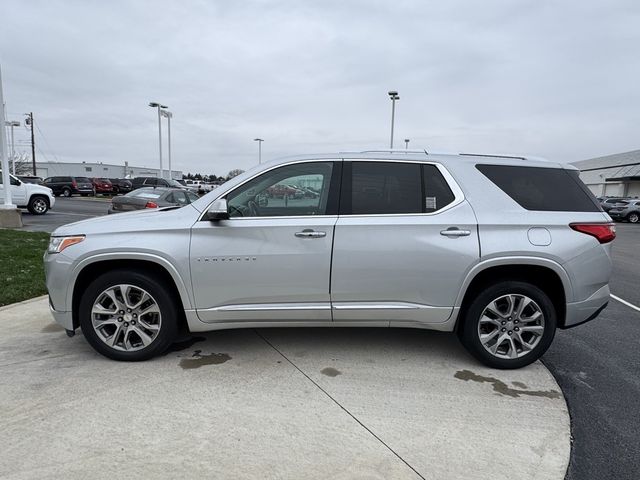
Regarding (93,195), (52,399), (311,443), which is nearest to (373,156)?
(311,443)

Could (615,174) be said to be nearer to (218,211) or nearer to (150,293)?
(218,211)

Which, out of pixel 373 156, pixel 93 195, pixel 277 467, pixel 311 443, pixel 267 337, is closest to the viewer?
pixel 277 467

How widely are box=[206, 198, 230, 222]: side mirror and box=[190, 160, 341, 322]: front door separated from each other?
0.05 meters

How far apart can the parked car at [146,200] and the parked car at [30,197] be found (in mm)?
7158

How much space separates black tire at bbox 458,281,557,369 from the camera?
3.71 metres

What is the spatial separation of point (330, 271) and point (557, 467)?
77.7 inches

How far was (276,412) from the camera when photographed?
3076mm

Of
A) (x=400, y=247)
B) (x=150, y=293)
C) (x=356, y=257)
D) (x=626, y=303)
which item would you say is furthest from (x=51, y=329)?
(x=626, y=303)

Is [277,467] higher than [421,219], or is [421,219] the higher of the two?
[421,219]

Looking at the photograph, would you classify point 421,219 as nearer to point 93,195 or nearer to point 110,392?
point 110,392

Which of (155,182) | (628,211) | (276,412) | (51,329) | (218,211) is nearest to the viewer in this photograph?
(276,412)

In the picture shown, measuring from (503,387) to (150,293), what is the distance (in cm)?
295

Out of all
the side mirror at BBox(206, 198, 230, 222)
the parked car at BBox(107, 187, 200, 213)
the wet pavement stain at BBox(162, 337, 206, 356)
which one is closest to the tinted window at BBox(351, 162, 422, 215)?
the side mirror at BBox(206, 198, 230, 222)

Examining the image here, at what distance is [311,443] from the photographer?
274 centimetres
